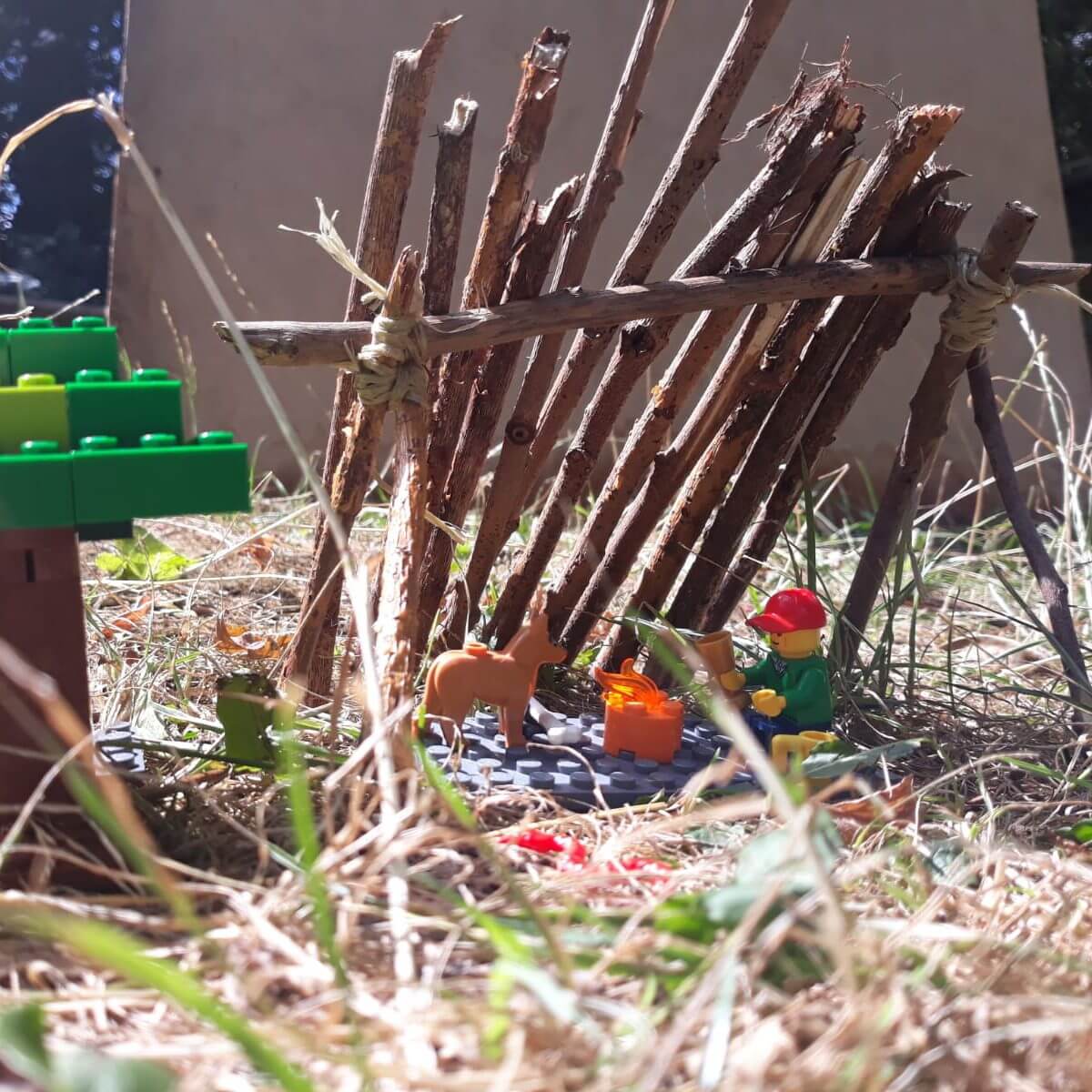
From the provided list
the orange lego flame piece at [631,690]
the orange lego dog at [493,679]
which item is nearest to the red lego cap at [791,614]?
the orange lego flame piece at [631,690]

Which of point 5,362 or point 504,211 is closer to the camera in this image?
point 5,362

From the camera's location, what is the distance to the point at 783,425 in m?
1.57

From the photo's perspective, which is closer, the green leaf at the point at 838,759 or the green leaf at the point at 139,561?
the green leaf at the point at 838,759

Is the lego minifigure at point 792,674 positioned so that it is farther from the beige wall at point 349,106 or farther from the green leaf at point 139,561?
the beige wall at point 349,106

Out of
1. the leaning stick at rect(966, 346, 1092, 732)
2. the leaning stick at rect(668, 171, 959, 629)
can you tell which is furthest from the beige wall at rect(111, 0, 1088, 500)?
the leaning stick at rect(668, 171, 959, 629)

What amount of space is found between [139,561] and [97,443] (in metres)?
1.39

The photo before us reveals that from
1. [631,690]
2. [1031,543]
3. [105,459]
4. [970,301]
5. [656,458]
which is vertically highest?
[970,301]

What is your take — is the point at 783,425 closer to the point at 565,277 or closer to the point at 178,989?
the point at 565,277

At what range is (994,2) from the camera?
3.30 metres

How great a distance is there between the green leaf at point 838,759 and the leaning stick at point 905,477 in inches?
13.8

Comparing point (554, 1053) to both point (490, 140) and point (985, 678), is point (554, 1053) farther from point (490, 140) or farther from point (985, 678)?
point (490, 140)

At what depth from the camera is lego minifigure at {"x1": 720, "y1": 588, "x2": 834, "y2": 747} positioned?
1.39 meters

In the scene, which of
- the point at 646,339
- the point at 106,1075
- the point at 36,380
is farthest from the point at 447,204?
the point at 106,1075

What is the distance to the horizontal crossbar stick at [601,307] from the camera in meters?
1.27
